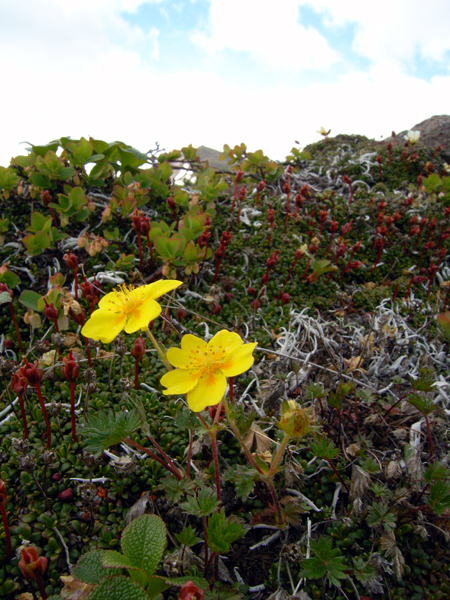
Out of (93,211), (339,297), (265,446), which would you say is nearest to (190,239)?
(93,211)

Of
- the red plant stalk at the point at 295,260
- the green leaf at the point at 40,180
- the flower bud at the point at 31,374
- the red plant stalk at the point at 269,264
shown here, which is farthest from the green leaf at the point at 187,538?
the green leaf at the point at 40,180

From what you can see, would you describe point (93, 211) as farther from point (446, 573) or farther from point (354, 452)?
point (446, 573)

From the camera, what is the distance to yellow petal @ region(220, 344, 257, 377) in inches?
47.8

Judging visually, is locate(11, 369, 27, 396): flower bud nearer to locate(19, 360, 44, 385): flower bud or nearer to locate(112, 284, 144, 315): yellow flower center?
locate(19, 360, 44, 385): flower bud

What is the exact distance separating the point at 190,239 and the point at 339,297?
1.36 meters

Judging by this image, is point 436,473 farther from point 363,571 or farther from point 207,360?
point 207,360

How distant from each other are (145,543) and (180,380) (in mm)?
509

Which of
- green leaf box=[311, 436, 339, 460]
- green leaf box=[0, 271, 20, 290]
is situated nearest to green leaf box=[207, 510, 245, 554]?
green leaf box=[311, 436, 339, 460]

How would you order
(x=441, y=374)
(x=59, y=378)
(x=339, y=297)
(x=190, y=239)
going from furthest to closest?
(x=339, y=297) → (x=190, y=239) → (x=441, y=374) → (x=59, y=378)

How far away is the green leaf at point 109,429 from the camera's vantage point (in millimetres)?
1284

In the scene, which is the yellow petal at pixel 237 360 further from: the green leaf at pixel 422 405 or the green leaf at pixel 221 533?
the green leaf at pixel 422 405

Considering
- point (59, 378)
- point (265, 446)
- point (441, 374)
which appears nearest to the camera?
point (265, 446)

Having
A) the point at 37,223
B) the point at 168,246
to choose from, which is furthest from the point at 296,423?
the point at 37,223

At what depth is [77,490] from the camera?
5.12 feet
